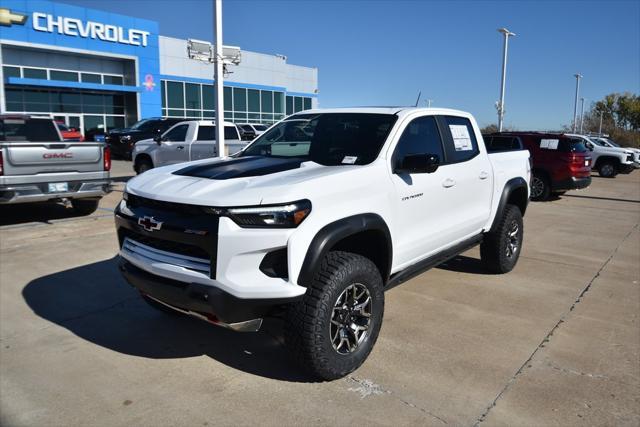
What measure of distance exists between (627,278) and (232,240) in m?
5.27

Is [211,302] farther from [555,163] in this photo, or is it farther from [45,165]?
[555,163]

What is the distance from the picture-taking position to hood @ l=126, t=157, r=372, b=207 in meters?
3.16

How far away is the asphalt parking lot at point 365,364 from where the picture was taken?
3229 mm

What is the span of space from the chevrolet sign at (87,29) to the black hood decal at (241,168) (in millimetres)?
29614

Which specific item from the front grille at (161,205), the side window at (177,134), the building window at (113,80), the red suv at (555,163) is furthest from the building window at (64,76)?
the front grille at (161,205)

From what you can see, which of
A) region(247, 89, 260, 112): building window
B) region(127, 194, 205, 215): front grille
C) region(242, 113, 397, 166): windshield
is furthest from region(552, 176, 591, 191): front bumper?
region(247, 89, 260, 112): building window

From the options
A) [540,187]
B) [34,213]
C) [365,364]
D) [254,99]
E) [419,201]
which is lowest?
[365,364]

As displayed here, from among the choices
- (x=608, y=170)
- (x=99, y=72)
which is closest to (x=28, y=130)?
(x=608, y=170)

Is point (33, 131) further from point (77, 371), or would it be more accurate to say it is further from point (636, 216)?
point (636, 216)

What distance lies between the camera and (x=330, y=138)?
4473 mm

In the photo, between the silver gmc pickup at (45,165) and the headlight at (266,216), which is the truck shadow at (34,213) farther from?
the headlight at (266,216)

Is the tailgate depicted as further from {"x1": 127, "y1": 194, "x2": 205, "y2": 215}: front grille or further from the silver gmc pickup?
{"x1": 127, "y1": 194, "x2": 205, "y2": 215}: front grille

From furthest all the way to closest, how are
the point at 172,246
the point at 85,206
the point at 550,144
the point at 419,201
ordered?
the point at 550,144, the point at 85,206, the point at 419,201, the point at 172,246

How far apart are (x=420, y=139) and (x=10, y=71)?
101 feet
